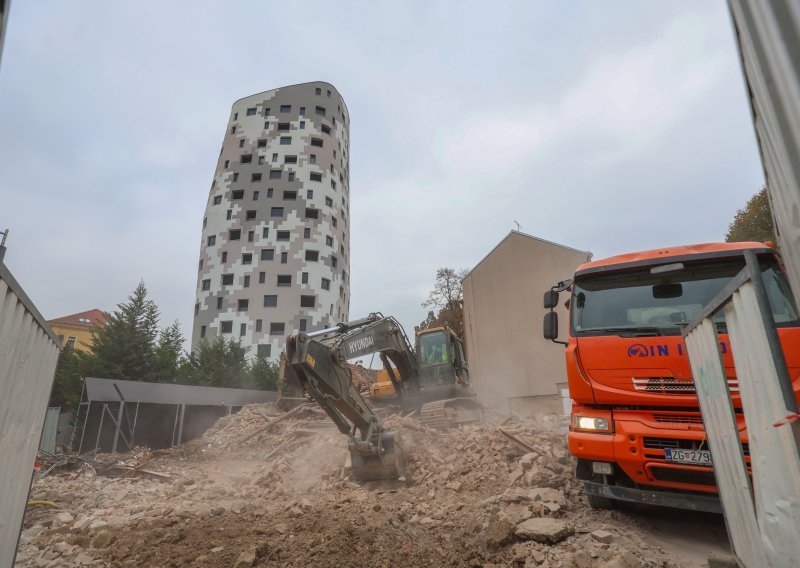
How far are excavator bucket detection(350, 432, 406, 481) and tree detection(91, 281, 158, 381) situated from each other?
1824 cm

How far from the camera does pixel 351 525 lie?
17.2 ft

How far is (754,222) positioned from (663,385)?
2701cm

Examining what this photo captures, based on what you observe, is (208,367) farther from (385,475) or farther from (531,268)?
(385,475)

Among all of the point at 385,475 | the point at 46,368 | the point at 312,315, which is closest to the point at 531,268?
the point at 385,475

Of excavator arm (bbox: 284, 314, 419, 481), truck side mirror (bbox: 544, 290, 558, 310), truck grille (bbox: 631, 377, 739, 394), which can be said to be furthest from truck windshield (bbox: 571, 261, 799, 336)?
excavator arm (bbox: 284, 314, 419, 481)

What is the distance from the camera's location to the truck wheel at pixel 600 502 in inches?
196

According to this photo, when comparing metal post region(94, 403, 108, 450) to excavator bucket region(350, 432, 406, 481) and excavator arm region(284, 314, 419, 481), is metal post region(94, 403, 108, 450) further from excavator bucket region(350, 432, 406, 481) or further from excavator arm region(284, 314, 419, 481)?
excavator bucket region(350, 432, 406, 481)

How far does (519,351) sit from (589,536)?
1393 cm

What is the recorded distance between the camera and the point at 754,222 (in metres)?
24.8

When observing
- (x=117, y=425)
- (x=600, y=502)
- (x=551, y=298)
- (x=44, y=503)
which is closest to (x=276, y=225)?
(x=117, y=425)

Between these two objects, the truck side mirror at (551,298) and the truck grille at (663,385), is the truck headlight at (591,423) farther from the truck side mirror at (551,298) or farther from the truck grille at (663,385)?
the truck side mirror at (551,298)

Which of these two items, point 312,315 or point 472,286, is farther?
point 312,315

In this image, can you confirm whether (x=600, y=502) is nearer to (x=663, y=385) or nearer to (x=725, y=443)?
(x=663, y=385)

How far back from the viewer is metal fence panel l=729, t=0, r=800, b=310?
1283 millimetres
